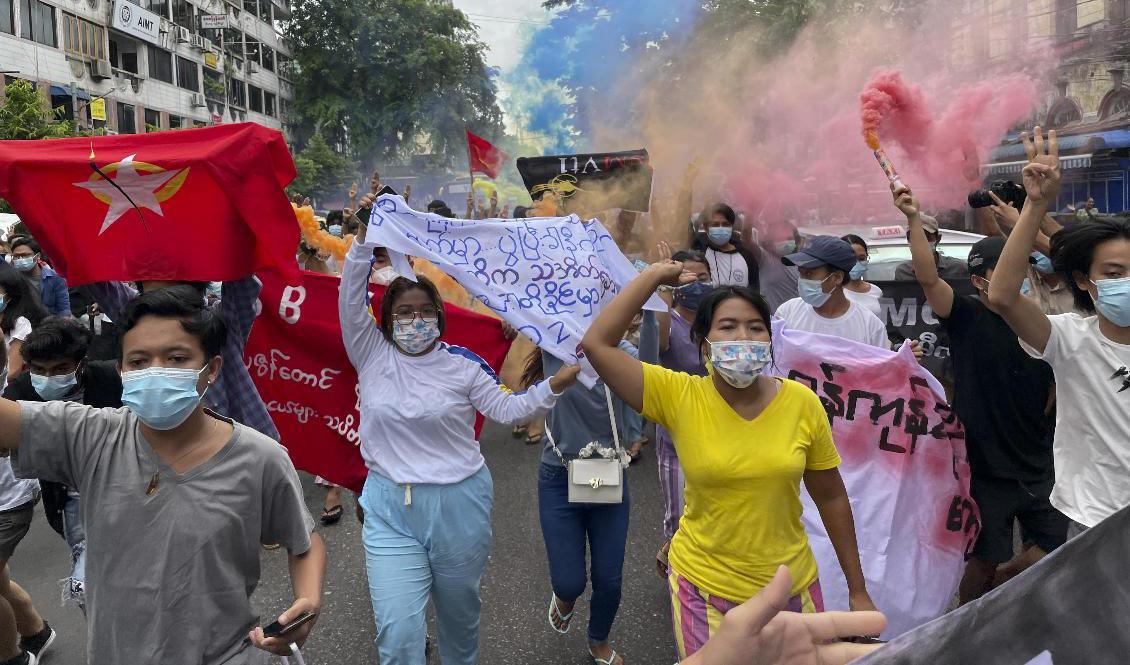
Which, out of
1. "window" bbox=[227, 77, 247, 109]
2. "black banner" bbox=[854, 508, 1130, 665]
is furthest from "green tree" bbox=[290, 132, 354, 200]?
"black banner" bbox=[854, 508, 1130, 665]

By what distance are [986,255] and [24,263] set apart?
309 inches

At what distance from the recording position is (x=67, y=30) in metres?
30.4

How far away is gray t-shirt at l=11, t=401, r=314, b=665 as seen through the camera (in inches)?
79.6

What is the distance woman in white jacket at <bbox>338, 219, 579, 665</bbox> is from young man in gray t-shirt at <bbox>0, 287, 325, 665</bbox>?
996 millimetres

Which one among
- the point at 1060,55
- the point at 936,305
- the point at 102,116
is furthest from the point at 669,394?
the point at 102,116

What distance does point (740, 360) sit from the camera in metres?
2.64

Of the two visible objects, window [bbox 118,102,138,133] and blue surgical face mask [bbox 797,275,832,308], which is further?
window [bbox 118,102,138,133]

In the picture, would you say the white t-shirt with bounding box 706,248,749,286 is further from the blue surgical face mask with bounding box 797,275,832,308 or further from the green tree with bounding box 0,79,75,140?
the green tree with bounding box 0,79,75,140

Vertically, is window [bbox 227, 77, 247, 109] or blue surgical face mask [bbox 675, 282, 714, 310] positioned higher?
window [bbox 227, 77, 247, 109]

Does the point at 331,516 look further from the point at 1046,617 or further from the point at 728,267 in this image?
the point at 1046,617

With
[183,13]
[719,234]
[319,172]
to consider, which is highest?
[183,13]

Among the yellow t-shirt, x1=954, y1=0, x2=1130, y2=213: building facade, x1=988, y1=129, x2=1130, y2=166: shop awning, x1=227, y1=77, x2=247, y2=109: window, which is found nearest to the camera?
the yellow t-shirt

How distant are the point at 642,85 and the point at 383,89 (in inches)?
1534

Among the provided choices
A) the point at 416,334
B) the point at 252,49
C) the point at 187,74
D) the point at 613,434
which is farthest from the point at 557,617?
the point at 252,49
